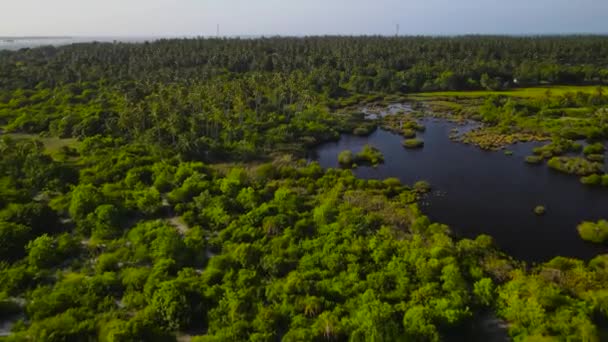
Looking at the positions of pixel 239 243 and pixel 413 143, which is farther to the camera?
pixel 413 143

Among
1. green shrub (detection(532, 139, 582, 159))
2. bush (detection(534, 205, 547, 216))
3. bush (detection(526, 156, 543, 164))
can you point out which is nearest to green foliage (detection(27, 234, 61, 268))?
bush (detection(534, 205, 547, 216))

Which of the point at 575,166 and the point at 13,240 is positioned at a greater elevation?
the point at 575,166

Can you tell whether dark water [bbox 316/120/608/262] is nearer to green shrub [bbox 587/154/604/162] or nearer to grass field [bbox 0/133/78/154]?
green shrub [bbox 587/154/604/162]

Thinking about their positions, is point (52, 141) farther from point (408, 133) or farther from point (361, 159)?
point (408, 133)

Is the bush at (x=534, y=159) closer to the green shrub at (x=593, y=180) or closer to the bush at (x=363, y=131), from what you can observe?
the green shrub at (x=593, y=180)

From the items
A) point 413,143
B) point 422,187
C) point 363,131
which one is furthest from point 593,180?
point 363,131

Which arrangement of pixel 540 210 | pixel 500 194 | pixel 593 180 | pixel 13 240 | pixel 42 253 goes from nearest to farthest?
pixel 42 253, pixel 13 240, pixel 540 210, pixel 500 194, pixel 593 180

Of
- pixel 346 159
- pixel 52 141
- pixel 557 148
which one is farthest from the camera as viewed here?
pixel 52 141
